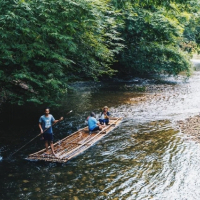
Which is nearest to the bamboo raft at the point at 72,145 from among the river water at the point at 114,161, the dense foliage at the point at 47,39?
the river water at the point at 114,161

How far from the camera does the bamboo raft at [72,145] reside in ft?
33.1

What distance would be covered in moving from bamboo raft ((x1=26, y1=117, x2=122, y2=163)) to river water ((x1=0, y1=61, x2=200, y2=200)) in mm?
218

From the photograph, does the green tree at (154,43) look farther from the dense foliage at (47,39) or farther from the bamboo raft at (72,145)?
the bamboo raft at (72,145)

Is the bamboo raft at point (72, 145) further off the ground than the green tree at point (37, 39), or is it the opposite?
the green tree at point (37, 39)

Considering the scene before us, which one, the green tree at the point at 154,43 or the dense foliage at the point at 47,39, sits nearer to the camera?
the dense foliage at the point at 47,39

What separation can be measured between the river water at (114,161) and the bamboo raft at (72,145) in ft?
0.71

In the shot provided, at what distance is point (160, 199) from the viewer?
7652 mm

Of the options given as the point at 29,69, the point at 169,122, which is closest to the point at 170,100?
the point at 169,122

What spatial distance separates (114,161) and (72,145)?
2214 mm

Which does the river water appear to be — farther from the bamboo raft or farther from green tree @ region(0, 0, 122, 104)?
green tree @ region(0, 0, 122, 104)

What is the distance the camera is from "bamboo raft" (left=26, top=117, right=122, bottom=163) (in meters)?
10.1

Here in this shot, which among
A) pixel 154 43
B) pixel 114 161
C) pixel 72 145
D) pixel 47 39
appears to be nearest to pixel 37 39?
pixel 47 39

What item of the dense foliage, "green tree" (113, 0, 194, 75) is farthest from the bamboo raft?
"green tree" (113, 0, 194, 75)

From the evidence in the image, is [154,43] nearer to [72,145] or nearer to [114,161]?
[72,145]
